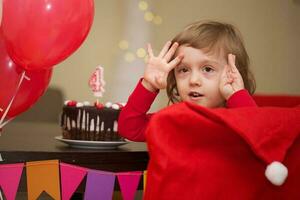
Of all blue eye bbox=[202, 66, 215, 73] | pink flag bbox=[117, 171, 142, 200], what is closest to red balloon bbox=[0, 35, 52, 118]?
pink flag bbox=[117, 171, 142, 200]

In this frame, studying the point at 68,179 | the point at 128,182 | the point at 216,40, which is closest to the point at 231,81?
the point at 216,40

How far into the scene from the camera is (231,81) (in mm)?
1246

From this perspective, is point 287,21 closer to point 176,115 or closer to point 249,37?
point 249,37

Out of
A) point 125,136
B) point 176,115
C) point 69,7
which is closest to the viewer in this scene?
point 176,115

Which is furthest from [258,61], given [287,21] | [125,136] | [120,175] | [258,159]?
[258,159]

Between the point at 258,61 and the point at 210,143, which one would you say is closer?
the point at 210,143

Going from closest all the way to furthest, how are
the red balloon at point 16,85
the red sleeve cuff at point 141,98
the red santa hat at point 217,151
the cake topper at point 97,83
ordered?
the red santa hat at point 217,151 < the red balloon at point 16,85 < the red sleeve cuff at point 141,98 < the cake topper at point 97,83

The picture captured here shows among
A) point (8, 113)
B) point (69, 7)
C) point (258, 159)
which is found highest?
point (69, 7)

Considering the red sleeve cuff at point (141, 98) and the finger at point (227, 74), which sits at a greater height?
the finger at point (227, 74)

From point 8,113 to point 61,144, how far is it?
0.66ft

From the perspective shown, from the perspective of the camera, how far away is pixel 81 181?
109cm

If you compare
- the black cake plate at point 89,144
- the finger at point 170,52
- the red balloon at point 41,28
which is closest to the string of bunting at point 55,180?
the black cake plate at point 89,144

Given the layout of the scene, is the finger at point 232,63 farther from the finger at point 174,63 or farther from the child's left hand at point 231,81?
the finger at point 174,63

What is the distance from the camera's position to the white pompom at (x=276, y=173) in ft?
2.04
